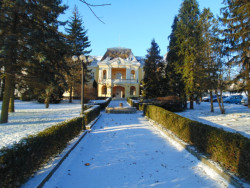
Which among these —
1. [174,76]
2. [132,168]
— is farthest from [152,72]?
[132,168]

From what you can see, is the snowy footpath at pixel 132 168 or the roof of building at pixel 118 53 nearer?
the snowy footpath at pixel 132 168

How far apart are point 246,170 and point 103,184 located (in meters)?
2.86

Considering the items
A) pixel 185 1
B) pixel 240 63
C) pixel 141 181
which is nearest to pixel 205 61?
pixel 240 63

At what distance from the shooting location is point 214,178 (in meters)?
3.58

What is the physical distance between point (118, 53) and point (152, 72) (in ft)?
82.7

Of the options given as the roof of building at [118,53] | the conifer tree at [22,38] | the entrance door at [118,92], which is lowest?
the entrance door at [118,92]

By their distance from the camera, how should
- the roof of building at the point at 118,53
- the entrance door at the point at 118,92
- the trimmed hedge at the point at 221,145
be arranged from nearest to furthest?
the trimmed hedge at the point at 221,145 → the entrance door at the point at 118,92 → the roof of building at the point at 118,53

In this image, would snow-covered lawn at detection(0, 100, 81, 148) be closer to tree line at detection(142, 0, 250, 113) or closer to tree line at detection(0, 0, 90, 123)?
tree line at detection(0, 0, 90, 123)

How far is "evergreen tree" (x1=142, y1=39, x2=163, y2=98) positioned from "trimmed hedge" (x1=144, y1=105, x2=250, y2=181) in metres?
18.4

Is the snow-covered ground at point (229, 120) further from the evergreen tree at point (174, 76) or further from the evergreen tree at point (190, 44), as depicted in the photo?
the evergreen tree at point (174, 76)

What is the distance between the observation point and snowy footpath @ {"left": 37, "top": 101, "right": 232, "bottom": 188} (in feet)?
11.1

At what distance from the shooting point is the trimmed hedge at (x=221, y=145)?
3273mm

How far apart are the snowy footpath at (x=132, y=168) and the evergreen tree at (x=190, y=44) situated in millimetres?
13226

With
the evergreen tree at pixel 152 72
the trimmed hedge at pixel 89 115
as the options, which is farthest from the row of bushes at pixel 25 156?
the evergreen tree at pixel 152 72
